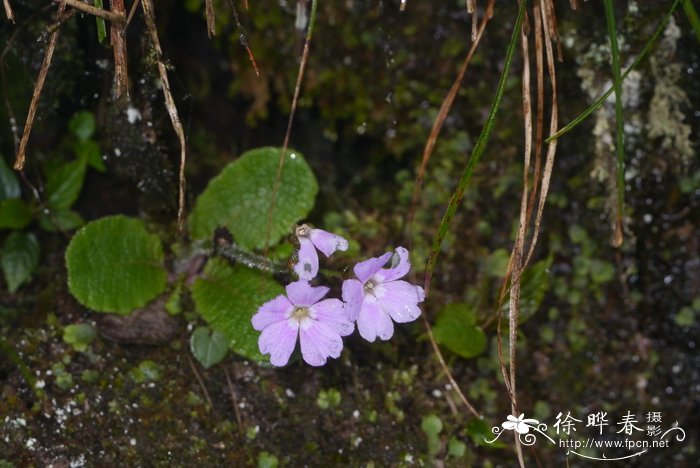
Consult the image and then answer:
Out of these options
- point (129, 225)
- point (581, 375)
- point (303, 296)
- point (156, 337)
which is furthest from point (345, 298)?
point (581, 375)

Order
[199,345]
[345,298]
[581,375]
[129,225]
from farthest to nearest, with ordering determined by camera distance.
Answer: [581,375], [129,225], [199,345], [345,298]

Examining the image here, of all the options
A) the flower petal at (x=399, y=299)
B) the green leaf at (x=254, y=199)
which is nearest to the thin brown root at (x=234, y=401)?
the green leaf at (x=254, y=199)

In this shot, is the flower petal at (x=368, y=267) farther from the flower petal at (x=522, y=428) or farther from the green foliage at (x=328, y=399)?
the flower petal at (x=522, y=428)

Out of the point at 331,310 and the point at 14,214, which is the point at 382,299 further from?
the point at 14,214

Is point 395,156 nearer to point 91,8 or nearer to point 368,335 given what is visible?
point 368,335

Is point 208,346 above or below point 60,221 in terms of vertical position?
below

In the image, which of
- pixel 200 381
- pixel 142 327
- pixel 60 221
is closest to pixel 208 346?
pixel 200 381
